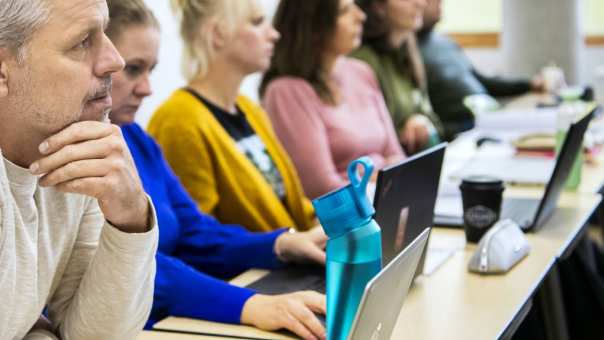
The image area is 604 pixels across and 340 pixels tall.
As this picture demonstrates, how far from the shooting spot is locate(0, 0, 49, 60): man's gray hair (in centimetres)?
102

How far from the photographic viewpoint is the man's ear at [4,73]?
41.1 inches

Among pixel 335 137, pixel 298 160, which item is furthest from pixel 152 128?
pixel 335 137

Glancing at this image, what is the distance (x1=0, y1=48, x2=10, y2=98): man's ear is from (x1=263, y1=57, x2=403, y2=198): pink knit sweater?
1.63 m

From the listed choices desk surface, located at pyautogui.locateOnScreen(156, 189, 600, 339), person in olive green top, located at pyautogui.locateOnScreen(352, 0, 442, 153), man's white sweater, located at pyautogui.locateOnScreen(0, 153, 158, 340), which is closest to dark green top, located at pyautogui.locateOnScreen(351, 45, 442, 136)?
person in olive green top, located at pyautogui.locateOnScreen(352, 0, 442, 153)

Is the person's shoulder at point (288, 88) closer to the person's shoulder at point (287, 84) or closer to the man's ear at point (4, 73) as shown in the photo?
the person's shoulder at point (287, 84)

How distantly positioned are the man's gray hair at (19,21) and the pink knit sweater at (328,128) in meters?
1.64

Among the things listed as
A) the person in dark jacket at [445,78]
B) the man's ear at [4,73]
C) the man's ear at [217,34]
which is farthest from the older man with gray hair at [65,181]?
the person in dark jacket at [445,78]

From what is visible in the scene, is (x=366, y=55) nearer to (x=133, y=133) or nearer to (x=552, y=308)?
(x=552, y=308)

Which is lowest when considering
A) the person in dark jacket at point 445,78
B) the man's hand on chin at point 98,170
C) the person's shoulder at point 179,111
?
the person in dark jacket at point 445,78

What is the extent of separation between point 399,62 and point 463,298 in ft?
7.42

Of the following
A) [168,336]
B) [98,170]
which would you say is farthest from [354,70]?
[98,170]

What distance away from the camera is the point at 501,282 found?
1604mm

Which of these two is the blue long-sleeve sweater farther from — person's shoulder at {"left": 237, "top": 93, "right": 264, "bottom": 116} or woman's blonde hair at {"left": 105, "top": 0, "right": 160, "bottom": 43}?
person's shoulder at {"left": 237, "top": 93, "right": 264, "bottom": 116}

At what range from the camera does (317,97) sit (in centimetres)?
282
